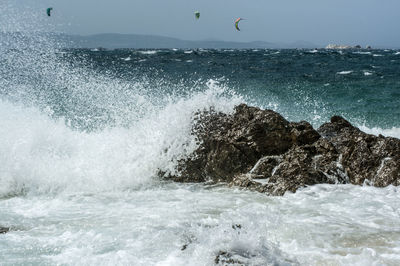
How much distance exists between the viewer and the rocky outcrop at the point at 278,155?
5.81 m

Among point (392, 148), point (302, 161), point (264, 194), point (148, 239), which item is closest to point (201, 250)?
point (148, 239)

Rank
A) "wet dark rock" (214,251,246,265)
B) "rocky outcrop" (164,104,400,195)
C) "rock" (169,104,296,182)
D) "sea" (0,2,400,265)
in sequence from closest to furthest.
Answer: "wet dark rock" (214,251,246,265) < "sea" (0,2,400,265) < "rocky outcrop" (164,104,400,195) < "rock" (169,104,296,182)

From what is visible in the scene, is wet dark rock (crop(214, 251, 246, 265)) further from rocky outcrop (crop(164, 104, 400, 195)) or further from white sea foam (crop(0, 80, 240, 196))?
white sea foam (crop(0, 80, 240, 196))

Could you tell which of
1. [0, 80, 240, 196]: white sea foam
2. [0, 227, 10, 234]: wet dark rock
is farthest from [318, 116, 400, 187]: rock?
[0, 227, 10, 234]: wet dark rock

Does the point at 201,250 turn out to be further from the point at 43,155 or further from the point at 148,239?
the point at 43,155

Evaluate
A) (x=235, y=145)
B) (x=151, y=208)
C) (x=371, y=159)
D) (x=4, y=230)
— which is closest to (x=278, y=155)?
(x=235, y=145)

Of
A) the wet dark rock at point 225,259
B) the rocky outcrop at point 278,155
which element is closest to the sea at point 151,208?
the wet dark rock at point 225,259

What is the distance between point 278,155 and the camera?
21.1ft

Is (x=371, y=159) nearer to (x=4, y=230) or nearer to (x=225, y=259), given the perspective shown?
(x=225, y=259)

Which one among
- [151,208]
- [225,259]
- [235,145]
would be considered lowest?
[151,208]

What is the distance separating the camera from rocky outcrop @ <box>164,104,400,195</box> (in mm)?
5809

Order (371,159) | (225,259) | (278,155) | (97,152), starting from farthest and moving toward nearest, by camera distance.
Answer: (97,152), (278,155), (371,159), (225,259)

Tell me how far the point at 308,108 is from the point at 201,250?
13328 millimetres

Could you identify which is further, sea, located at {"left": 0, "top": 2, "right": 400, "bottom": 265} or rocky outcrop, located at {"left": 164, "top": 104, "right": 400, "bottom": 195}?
rocky outcrop, located at {"left": 164, "top": 104, "right": 400, "bottom": 195}
